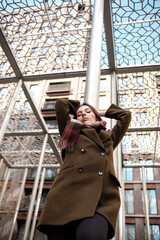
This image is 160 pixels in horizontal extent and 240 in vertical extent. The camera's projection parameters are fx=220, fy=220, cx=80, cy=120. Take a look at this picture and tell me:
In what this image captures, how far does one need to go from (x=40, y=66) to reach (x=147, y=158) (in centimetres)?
523

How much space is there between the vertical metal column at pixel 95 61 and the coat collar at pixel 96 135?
0.52 m

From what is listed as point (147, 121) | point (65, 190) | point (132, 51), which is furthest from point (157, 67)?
point (65, 190)

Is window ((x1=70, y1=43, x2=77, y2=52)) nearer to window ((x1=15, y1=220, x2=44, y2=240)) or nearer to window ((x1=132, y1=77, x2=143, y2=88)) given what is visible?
window ((x1=132, y1=77, x2=143, y2=88))

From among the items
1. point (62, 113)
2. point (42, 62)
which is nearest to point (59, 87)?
point (42, 62)

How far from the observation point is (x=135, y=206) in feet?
56.9

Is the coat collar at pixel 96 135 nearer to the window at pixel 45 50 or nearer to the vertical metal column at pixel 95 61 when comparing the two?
the vertical metal column at pixel 95 61

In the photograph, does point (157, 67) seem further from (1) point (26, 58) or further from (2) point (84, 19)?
(1) point (26, 58)

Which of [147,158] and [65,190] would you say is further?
[147,158]

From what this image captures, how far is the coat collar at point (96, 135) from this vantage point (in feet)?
4.35

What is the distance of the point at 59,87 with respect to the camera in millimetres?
21250

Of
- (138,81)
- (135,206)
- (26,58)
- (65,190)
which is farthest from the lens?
(135,206)

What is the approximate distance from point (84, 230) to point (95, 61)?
1951mm

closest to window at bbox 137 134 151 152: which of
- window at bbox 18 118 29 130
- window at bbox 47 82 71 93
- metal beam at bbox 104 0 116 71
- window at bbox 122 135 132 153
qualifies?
window at bbox 122 135 132 153

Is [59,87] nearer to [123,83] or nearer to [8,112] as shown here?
[123,83]
